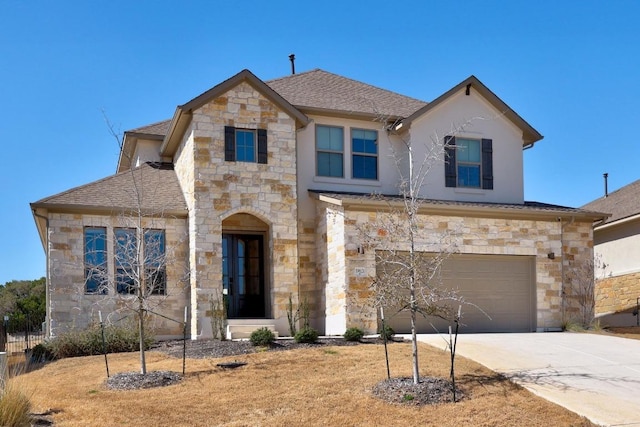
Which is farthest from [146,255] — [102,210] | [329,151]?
[329,151]

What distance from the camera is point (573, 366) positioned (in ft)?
49.1

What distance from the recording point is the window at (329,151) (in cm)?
2244

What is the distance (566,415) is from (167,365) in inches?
318

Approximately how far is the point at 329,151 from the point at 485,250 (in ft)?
18.2

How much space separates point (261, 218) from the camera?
68.5ft

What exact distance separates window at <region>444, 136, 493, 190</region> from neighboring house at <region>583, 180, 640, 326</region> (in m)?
6.12

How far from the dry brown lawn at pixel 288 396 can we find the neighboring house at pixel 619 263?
14264 millimetres

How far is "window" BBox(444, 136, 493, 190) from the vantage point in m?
23.2

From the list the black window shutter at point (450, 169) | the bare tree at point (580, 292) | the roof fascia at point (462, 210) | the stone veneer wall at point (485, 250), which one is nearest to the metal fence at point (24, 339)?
the stone veneer wall at point (485, 250)

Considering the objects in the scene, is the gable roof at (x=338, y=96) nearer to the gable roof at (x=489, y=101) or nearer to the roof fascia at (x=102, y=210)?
the gable roof at (x=489, y=101)

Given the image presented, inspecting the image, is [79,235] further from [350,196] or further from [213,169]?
[350,196]

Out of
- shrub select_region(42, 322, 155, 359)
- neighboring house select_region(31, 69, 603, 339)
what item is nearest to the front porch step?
neighboring house select_region(31, 69, 603, 339)

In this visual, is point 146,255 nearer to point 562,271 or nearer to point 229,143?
point 229,143

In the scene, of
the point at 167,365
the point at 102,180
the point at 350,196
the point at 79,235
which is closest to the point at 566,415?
the point at 167,365
